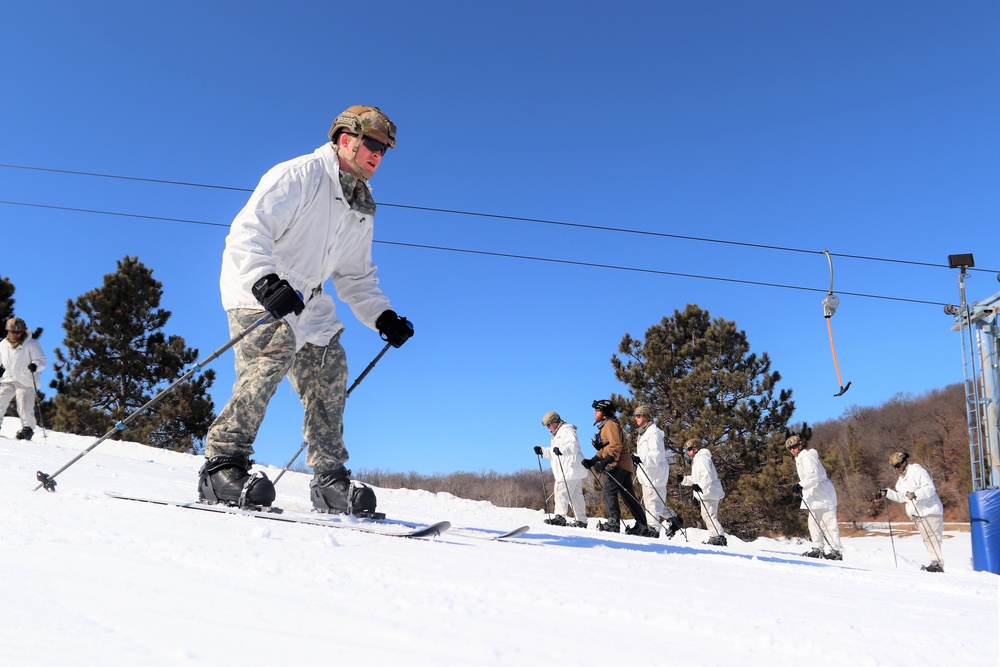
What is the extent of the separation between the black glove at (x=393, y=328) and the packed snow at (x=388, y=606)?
1.57 m

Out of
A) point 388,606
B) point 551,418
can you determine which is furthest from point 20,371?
point 388,606

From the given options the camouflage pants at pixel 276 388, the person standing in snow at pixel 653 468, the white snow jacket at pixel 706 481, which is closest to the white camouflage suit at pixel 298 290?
the camouflage pants at pixel 276 388

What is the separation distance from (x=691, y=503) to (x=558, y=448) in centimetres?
1078

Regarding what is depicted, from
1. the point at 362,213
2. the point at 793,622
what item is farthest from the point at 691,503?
the point at 793,622

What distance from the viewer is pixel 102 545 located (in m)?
1.74

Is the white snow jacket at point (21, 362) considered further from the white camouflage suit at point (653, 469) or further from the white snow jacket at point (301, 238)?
the white camouflage suit at point (653, 469)

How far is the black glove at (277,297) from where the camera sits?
2.88m

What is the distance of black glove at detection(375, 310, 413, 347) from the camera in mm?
3930

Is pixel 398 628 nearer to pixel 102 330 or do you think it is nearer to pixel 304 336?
pixel 304 336

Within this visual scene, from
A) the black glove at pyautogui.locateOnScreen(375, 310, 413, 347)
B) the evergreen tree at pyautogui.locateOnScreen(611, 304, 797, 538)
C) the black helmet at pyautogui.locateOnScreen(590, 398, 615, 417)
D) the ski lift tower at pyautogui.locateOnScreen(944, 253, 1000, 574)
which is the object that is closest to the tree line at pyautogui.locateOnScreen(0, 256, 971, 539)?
the evergreen tree at pyautogui.locateOnScreen(611, 304, 797, 538)

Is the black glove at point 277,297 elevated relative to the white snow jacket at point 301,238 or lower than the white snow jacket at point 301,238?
lower

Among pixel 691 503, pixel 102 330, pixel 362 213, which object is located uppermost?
pixel 102 330

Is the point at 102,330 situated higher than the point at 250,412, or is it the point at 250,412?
the point at 102,330

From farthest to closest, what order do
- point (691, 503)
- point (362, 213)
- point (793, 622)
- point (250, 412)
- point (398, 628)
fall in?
1. point (691, 503)
2. point (362, 213)
3. point (250, 412)
4. point (793, 622)
5. point (398, 628)
